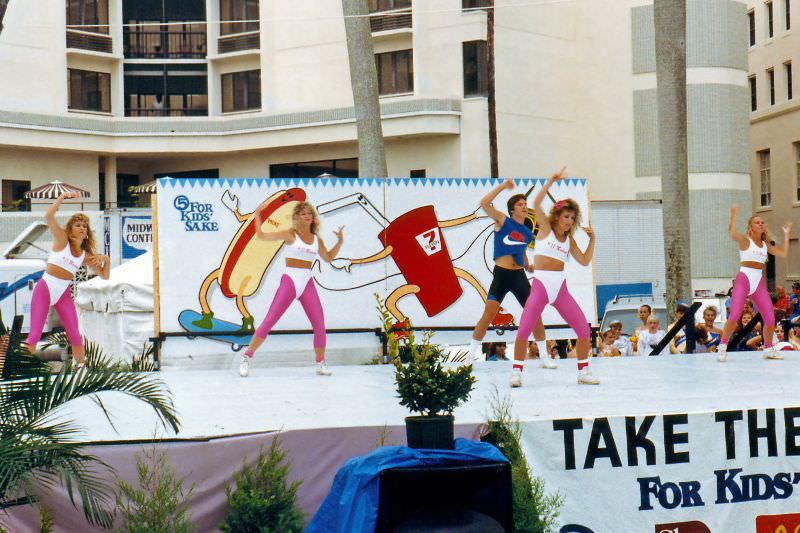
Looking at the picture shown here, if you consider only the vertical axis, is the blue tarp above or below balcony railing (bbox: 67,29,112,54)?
below

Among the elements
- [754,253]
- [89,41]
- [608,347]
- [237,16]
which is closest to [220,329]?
[608,347]

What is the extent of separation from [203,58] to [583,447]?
4211cm

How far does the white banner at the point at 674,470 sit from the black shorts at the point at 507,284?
401cm

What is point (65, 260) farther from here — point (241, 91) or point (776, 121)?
point (776, 121)

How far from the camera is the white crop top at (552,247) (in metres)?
10.9

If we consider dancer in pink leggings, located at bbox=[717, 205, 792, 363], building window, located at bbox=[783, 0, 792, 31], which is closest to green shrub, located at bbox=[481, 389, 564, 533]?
dancer in pink leggings, located at bbox=[717, 205, 792, 363]

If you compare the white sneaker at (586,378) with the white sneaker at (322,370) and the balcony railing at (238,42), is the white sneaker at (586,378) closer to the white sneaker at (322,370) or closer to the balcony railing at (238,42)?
the white sneaker at (322,370)

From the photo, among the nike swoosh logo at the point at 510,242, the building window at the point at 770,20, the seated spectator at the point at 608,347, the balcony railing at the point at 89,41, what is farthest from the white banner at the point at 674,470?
the building window at the point at 770,20

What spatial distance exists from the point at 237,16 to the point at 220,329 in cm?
3312

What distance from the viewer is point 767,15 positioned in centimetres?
5091

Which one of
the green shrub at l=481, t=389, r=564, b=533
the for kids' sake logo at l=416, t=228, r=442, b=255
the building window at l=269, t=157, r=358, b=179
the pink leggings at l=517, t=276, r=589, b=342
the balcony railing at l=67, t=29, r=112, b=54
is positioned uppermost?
the balcony railing at l=67, t=29, r=112, b=54

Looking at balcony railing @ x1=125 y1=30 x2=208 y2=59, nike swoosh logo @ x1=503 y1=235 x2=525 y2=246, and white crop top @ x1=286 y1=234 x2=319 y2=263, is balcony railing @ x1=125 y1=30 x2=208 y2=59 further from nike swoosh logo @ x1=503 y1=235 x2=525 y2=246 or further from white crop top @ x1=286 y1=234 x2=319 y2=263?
nike swoosh logo @ x1=503 y1=235 x2=525 y2=246

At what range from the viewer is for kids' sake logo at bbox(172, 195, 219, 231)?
15.4 metres

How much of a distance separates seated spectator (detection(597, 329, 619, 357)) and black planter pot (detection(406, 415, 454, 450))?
9.58 meters
